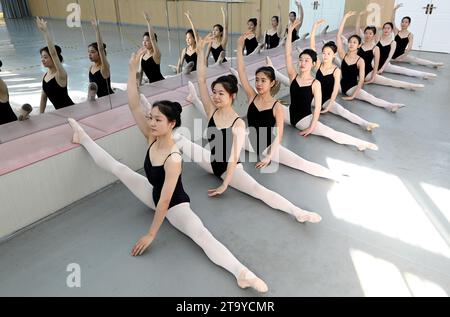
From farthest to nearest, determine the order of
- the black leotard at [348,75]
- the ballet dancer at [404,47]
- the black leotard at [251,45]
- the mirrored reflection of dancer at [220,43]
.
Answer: the ballet dancer at [404,47] < the black leotard at [251,45] < the mirrored reflection of dancer at [220,43] < the black leotard at [348,75]

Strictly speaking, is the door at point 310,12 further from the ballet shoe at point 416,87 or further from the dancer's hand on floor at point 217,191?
the dancer's hand on floor at point 217,191

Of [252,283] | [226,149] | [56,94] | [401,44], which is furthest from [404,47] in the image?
[252,283]

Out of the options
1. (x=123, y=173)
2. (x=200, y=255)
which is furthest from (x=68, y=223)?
(x=200, y=255)

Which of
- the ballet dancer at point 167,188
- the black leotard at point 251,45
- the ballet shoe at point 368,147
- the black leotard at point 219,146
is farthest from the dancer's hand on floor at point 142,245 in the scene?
the black leotard at point 251,45

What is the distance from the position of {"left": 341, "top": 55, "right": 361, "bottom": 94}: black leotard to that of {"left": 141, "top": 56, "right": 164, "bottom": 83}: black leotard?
2760 mm

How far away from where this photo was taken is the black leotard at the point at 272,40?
257 inches

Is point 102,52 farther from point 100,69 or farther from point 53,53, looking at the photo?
point 53,53

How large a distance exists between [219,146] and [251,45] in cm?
378

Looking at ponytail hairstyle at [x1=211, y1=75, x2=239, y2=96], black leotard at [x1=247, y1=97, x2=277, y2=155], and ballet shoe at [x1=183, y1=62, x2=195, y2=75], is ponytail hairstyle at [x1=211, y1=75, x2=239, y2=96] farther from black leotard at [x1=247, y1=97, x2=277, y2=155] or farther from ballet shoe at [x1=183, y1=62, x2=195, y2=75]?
ballet shoe at [x1=183, y1=62, x2=195, y2=75]

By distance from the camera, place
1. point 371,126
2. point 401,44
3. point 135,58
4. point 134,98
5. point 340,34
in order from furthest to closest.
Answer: point 401,44 < point 340,34 < point 371,126 < point 134,98 < point 135,58

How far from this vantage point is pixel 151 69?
4488 mm

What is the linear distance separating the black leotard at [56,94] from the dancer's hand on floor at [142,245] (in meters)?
2.17
